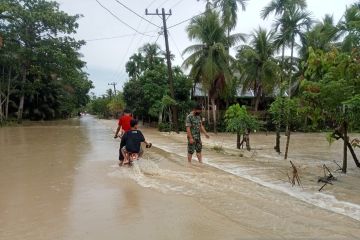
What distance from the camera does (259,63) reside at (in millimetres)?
34781

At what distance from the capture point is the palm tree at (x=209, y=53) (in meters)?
31.7

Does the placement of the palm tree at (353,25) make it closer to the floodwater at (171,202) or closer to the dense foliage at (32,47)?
the floodwater at (171,202)

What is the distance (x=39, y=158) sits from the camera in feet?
45.9

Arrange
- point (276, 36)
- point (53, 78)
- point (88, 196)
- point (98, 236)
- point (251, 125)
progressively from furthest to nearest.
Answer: point (53, 78), point (276, 36), point (251, 125), point (88, 196), point (98, 236)

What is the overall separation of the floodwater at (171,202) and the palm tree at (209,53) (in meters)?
19.7

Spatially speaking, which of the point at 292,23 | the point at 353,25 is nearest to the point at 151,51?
the point at 292,23

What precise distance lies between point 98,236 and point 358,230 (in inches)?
139

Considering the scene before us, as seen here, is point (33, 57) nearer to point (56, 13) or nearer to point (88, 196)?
point (56, 13)

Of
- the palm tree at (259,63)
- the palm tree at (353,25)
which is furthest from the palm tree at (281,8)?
the palm tree at (353,25)

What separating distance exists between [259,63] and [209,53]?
17.2 ft

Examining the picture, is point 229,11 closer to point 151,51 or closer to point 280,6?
point 280,6

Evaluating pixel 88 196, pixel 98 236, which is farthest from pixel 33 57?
pixel 98 236

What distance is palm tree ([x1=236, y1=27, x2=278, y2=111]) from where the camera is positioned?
33.8 meters

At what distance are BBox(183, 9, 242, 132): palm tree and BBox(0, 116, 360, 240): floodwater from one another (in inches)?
775
